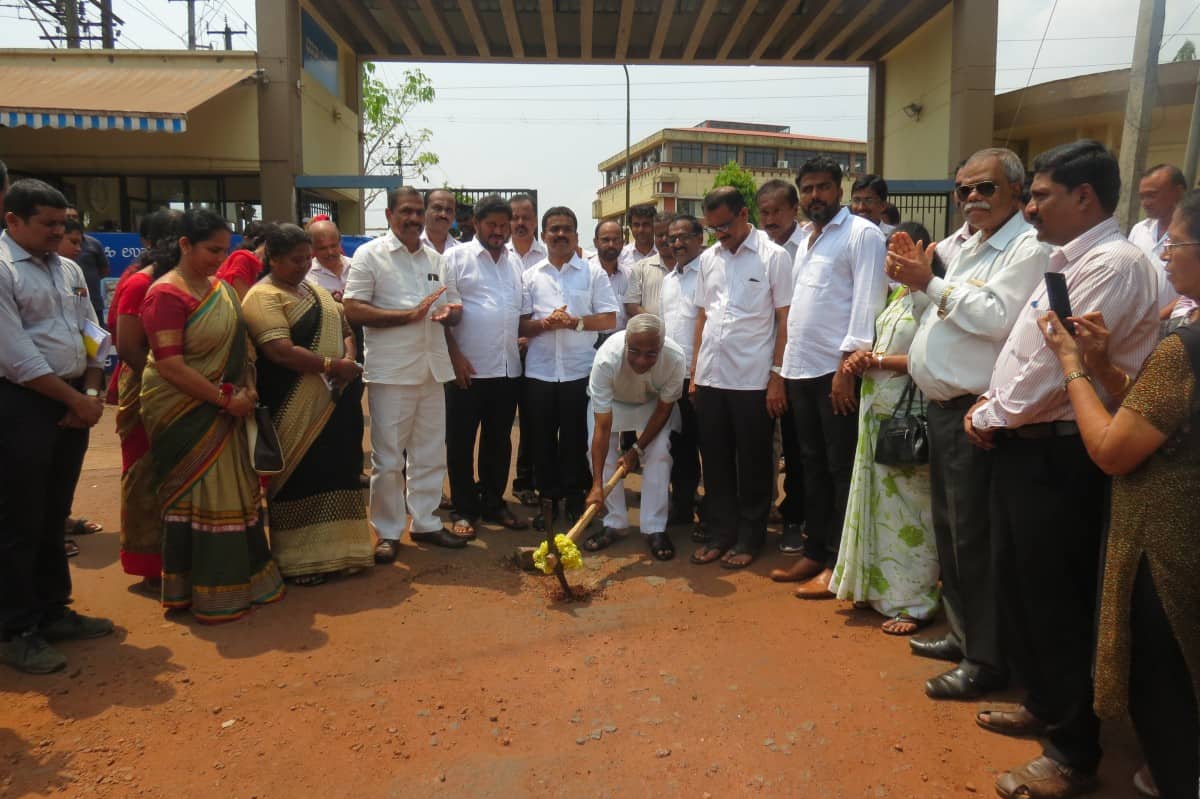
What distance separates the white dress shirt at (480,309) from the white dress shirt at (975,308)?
2654 millimetres

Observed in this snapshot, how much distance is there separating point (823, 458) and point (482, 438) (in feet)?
7.32

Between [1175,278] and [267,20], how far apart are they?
12099 mm

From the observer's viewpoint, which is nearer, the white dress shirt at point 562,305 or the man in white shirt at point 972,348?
the man in white shirt at point 972,348

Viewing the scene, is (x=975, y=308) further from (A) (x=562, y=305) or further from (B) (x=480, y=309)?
(B) (x=480, y=309)

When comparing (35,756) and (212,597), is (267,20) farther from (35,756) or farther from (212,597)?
(35,756)

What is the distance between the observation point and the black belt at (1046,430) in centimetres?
241

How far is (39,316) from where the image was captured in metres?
3.40

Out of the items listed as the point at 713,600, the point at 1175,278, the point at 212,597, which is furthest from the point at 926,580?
the point at 212,597

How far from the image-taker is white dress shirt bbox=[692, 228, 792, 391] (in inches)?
173

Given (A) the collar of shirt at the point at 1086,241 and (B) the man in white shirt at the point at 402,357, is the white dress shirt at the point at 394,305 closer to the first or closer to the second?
(B) the man in white shirt at the point at 402,357

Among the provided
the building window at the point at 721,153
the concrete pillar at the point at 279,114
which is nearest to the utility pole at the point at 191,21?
the concrete pillar at the point at 279,114

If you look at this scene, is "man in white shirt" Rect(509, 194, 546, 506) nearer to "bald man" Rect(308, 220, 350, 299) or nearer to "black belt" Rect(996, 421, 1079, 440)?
"bald man" Rect(308, 220, 350, 299)

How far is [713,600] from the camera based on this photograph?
13.1 feet

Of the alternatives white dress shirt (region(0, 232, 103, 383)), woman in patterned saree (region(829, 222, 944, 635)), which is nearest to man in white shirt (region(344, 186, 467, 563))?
white dress shirt (region(0, 232, 103, 383))
